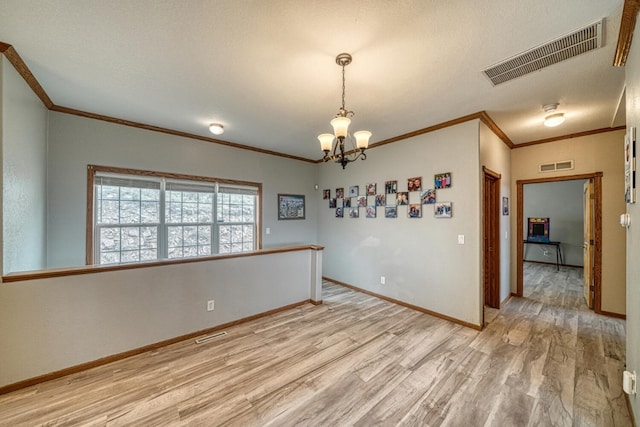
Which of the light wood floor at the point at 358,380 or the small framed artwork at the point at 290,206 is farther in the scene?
the small framed artwork at the point at 290,206

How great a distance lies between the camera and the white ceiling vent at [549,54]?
1706 millimetres

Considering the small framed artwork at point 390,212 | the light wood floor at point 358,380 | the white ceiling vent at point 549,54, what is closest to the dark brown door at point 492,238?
the light wood floor at point 358,380

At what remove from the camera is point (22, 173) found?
229 centimetres

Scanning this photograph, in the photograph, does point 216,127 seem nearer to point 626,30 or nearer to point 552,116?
point 626,30

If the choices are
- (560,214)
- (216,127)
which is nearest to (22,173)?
(216,127)

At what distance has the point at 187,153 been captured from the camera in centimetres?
394

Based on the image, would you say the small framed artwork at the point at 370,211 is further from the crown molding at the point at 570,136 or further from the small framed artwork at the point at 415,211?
the crown molding at the point at 570,136

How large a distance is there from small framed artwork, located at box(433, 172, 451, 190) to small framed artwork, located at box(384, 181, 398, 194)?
2.16 ft

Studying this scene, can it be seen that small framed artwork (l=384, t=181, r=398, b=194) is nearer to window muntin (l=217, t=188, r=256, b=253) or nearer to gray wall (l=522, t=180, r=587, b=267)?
window muntin (l=217, t=188, r=256, b=253)

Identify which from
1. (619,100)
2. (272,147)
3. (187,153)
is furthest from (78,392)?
(619,100)

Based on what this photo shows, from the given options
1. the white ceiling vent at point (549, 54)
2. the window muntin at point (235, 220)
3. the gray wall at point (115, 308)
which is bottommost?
the gray wall at point (115, 308)

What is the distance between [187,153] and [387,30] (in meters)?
3.46

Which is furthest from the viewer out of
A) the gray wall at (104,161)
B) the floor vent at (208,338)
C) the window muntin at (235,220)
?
the window muntin at (235,220)

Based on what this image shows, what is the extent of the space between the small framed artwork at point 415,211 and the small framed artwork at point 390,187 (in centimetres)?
41
